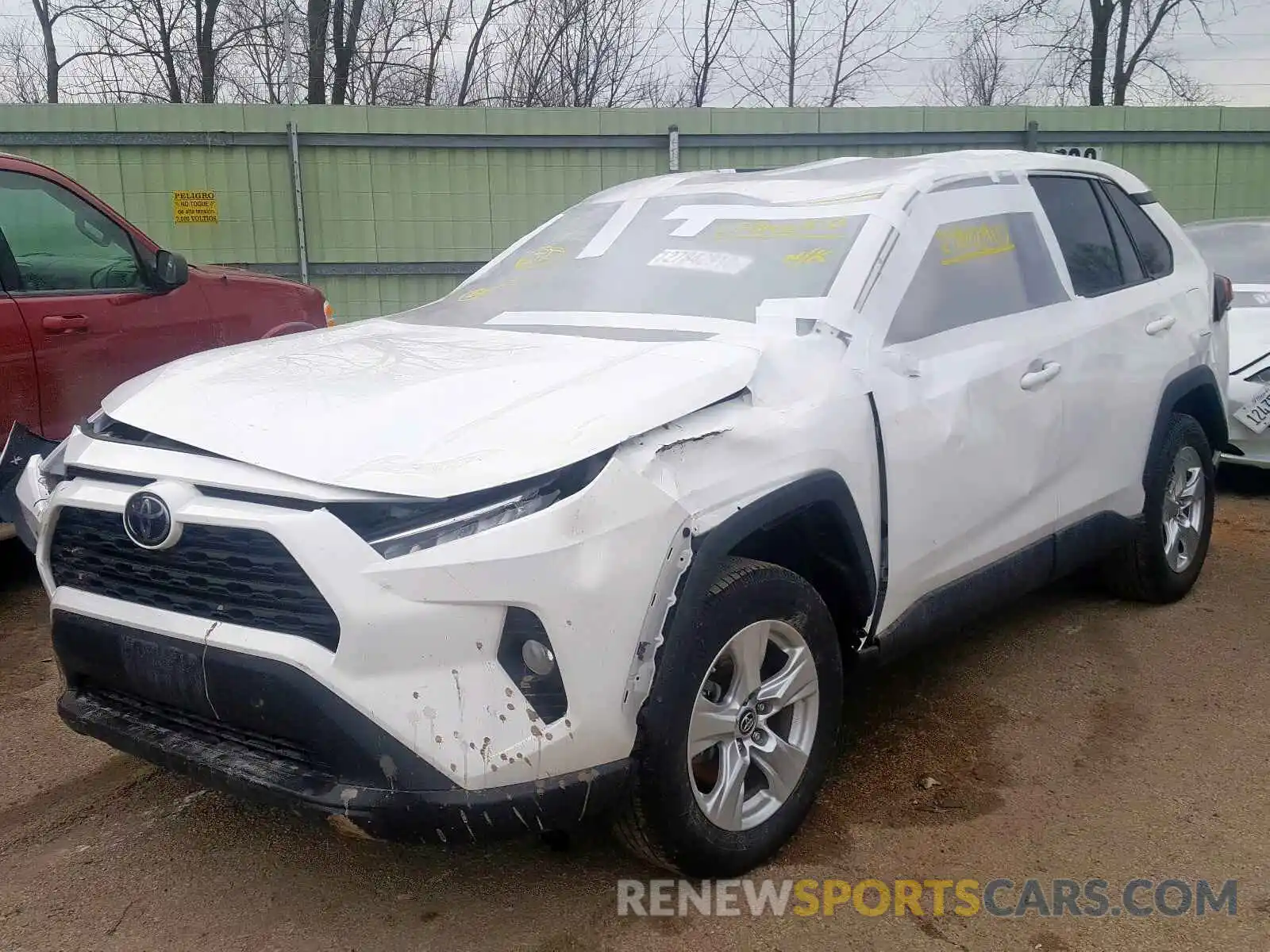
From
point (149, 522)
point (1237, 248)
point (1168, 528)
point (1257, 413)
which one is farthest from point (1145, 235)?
point (149, 522)

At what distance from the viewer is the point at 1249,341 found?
21.4 feet

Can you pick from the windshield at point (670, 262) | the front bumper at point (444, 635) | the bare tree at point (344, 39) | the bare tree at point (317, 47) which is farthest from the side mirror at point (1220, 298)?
the bare tree at point (344, 39)

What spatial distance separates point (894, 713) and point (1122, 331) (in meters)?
1.61

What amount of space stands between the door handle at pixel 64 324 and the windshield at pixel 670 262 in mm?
1856

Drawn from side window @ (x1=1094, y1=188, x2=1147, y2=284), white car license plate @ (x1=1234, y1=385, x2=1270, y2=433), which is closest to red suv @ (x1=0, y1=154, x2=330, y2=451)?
side window @ (x1=1094, y1=188, x2=1147, y2=284)

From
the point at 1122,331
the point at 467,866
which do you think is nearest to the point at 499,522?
the point at 467,866

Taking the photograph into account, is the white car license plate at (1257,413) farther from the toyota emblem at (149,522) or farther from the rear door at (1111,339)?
the toyota emblem at (149,522)

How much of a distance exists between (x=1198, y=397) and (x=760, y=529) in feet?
9.44

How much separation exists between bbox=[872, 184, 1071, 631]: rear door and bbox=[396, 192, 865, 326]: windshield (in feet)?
0.92

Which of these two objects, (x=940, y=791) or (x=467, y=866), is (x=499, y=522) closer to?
(x=467, y=866)

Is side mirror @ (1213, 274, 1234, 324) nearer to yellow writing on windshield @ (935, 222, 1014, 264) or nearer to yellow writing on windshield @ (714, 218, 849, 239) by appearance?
yellow writing on windshield @ (935, 222, 1014, 264)

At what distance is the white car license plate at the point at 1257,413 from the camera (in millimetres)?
6238

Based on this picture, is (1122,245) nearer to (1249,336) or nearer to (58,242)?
(1249,336)

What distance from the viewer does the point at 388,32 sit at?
18000 millimetres
